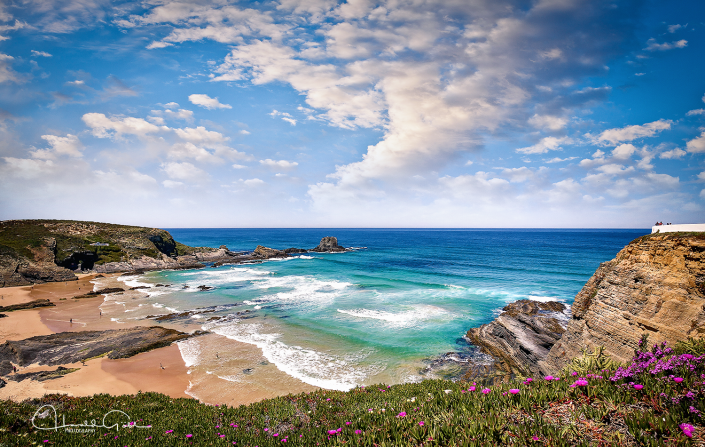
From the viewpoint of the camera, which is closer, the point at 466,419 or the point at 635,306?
the point at 466,419

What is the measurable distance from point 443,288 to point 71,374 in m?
37.6

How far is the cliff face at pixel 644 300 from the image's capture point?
10234 millimetres

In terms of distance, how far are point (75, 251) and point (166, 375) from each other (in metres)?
53.0

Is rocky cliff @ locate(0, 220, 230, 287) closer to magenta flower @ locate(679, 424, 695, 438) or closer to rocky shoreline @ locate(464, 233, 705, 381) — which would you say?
rocky shoreline @ locate(464, 233, 705, 381)

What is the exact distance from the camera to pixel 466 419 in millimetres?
4895

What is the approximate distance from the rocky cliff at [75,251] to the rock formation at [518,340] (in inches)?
2345

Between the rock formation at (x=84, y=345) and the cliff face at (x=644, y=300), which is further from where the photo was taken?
the rock formation at (x=84, y=345)

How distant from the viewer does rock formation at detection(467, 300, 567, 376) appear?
1697 cm

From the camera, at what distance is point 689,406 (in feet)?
13.2

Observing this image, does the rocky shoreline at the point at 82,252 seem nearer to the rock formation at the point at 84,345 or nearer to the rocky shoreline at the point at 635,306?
the rock formation at the point at 84,345

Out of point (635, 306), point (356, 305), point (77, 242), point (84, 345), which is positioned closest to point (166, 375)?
point (84, 345)

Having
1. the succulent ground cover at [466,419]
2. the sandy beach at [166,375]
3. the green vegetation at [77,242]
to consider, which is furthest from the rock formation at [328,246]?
the succulent ground cover at [466,419]
